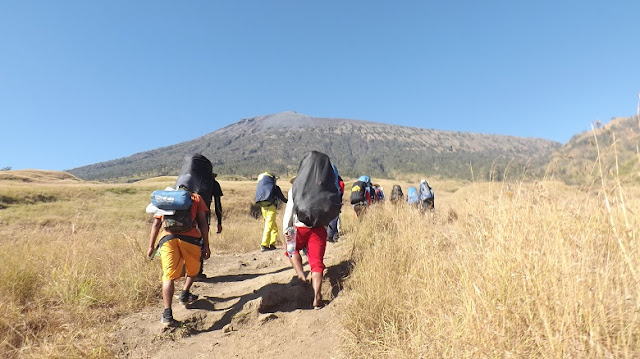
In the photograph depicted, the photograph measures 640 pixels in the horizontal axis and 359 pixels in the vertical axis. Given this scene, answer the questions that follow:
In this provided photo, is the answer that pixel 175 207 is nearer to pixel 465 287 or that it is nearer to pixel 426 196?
pixel 465 287

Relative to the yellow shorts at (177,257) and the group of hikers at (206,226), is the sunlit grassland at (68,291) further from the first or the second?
the yellow shorts at (177,257)

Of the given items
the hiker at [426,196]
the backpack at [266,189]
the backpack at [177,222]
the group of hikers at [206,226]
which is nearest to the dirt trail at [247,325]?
the group of hikers at [206,226]

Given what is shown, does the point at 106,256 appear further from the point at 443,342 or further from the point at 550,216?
Result: the point at 550,216

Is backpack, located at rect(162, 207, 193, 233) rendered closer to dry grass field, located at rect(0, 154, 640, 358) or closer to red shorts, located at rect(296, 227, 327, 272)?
dry grass field, located at rect(0, 154, 640, 358)

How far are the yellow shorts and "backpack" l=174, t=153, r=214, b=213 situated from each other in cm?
118

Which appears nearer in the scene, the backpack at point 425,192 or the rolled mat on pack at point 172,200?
the rolled mat on pack at point 172,200

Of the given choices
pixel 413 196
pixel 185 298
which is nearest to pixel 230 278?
pixel 185 298

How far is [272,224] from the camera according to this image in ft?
22.4

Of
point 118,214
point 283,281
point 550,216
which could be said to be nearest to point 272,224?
point 283,281

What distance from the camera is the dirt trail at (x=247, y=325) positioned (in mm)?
2695

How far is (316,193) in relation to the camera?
141 inches

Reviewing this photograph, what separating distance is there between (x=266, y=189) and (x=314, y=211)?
3.59 m

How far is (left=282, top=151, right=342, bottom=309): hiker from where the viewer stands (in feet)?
11.3

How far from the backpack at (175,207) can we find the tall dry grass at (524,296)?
2052 mm
